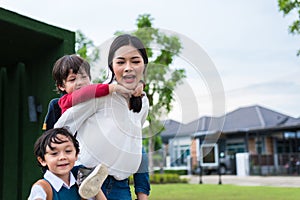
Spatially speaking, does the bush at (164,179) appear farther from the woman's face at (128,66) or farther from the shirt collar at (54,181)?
the woman's face at (128,66)

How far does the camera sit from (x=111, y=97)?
160cm

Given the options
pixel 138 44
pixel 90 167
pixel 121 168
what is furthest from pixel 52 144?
pixel 138 44

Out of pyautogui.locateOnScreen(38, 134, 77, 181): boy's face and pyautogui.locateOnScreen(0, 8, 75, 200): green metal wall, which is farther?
pyautogui.locateOnScreen(0, 8, 75, 200): green metal wall

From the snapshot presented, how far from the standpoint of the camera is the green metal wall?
3227 mm

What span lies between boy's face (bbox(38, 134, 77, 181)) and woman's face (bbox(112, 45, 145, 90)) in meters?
0.31

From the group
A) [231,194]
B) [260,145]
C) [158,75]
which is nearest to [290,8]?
[231,194]

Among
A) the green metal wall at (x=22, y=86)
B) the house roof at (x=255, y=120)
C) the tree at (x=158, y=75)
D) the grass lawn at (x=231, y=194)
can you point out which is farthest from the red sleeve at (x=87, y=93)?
the house roof at (x=255, y=120)

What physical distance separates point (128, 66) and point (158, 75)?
230 millimetres

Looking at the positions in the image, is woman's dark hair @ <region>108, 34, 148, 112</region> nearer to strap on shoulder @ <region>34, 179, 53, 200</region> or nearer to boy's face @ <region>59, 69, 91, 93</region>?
boy's face @ <region>59, 69, 91, 93</region>

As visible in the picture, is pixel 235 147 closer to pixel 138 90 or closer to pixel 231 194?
pixel 231 194

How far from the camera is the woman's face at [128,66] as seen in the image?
1580mm

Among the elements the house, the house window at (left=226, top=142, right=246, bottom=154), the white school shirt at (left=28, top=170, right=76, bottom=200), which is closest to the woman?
the white school shirt at (left=28, top=170, right=76, bottom=200)

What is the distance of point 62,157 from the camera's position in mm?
1679

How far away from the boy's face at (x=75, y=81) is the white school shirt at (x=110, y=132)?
0.54 feet
